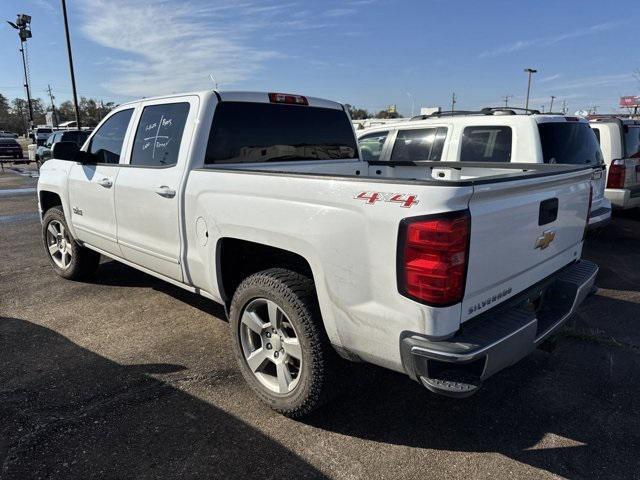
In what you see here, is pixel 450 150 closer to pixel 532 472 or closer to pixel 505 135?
pixel 505 135

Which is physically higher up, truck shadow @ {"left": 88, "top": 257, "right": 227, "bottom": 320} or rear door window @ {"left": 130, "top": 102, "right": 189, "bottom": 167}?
rear door window @ {"left": 130, "top": 102, "right": 189, "bottom": 167}

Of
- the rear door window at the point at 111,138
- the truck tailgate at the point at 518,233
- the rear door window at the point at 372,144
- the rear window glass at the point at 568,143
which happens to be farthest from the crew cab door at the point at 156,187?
the rear door window at the point at 372,144

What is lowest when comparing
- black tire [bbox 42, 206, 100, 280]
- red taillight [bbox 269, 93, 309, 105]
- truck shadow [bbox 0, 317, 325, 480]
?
truck shadow [bbox 0, 317, 325, 480]

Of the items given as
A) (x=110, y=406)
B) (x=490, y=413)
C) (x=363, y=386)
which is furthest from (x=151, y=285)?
(x=490, y=413)

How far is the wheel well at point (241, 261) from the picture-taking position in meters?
3.06

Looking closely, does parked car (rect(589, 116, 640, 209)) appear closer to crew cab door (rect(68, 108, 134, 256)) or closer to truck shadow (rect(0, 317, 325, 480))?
Result: truck shadow (rect(0, 317, 325, 480))

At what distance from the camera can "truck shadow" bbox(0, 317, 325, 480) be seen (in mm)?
2453

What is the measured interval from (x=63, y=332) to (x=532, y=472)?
366 cm

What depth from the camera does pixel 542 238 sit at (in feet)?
8.88

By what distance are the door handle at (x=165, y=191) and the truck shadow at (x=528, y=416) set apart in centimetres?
181

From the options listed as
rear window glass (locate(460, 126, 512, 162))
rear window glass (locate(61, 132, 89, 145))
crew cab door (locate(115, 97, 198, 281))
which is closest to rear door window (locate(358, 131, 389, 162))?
rear window glass (locate(460, 126, 512, 162))

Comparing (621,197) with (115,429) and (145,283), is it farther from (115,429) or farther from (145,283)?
(115,429)

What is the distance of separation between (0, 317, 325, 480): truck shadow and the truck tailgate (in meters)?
1.28

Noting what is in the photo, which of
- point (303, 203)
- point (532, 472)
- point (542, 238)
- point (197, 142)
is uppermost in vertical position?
point (197, 142)
